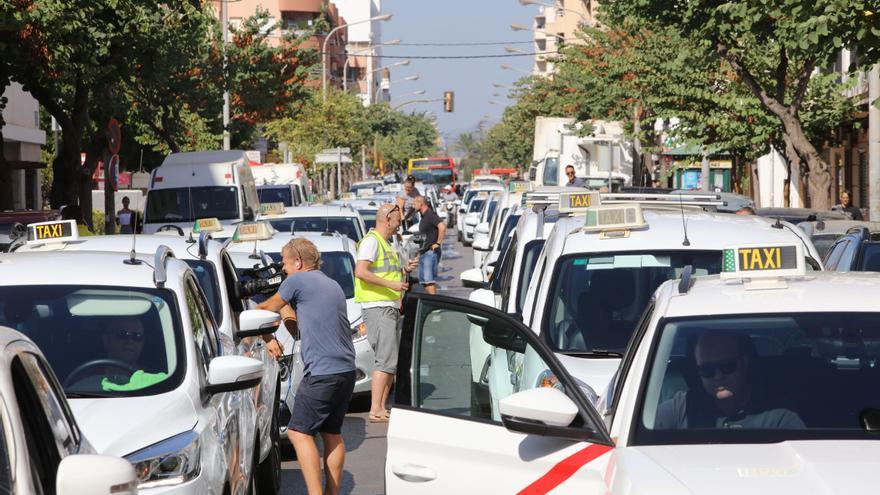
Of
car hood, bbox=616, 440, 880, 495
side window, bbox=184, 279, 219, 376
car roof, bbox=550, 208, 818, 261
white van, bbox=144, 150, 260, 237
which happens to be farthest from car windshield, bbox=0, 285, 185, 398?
white van, bbox=144, 150, 260, 237

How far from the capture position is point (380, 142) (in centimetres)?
12800

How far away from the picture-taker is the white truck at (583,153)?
4022 cm

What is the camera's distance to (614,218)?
891cm

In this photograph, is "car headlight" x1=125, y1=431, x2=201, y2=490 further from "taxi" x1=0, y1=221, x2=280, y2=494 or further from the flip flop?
the flip flop

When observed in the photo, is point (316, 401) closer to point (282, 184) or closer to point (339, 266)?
point (339, 266)

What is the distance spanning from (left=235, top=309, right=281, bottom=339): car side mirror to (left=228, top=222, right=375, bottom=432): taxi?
2.53 metres

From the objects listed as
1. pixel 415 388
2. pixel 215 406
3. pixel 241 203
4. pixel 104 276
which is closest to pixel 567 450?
pixel 415 388

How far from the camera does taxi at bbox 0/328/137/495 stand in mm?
3680

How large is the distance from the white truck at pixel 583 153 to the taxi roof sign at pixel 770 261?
3341 cm

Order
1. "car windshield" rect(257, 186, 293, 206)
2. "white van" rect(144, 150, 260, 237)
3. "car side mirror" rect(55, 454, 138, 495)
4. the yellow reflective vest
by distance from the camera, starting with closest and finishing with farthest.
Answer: "car side mirror" rect(55, 454, 138, 495) → the yellow reflective vest → "white van" rect(144, 150, 260, 237) → "car windshield" rect(257, 186, 293, 206)

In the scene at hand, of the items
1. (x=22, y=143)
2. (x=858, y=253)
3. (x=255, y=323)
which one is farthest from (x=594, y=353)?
(x=22, y=143)

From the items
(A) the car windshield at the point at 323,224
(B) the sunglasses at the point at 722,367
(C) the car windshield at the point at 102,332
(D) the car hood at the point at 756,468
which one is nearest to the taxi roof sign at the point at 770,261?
(B) the sunglasses at the point at 722,367

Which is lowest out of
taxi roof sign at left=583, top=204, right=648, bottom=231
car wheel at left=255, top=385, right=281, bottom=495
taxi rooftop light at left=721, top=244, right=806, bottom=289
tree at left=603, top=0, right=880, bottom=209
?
car wheel at left=255, top=385, right=281, bottom=495

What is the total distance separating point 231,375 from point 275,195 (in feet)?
101
